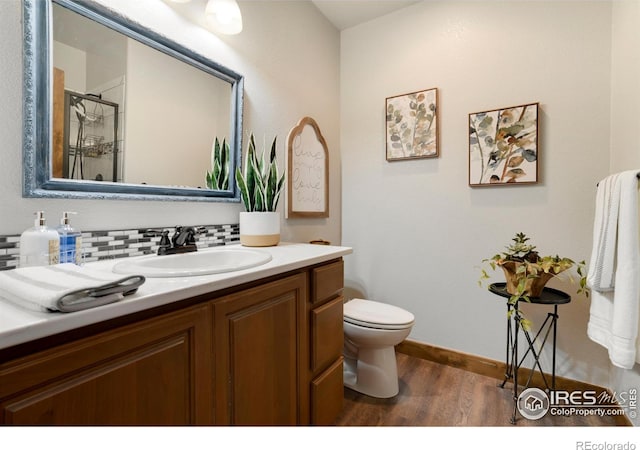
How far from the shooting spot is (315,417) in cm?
122

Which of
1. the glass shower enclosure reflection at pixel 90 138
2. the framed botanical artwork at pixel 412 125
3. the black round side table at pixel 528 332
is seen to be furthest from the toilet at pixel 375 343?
the glass shower enclosure reflection at pixel 90 138

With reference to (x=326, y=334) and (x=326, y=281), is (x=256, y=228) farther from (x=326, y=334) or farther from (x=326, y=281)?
(x=326, y=334)

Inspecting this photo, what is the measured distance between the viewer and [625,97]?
1352mm

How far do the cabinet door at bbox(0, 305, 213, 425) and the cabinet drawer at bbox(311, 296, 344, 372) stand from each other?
1.63 ft

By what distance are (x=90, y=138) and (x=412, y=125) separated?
5.97 ft

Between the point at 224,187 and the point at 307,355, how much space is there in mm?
909

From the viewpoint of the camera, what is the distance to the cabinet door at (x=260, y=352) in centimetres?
83

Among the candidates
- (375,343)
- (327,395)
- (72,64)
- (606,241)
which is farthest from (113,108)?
(606,241)

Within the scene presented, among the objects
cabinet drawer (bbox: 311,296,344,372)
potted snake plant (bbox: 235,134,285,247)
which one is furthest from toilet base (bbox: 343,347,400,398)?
potted snake plant (bbox: 235,134,285,247)

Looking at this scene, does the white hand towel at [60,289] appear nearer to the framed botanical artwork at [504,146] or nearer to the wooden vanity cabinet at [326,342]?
the wooden vanity cabinet at [326,342]

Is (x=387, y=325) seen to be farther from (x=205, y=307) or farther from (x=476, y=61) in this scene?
A: (x=476, y=61)

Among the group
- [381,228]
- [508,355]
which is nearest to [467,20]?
[381,228]

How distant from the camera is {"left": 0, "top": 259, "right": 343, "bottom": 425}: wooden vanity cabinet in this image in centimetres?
52

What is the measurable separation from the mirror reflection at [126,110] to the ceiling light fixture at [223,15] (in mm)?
242
